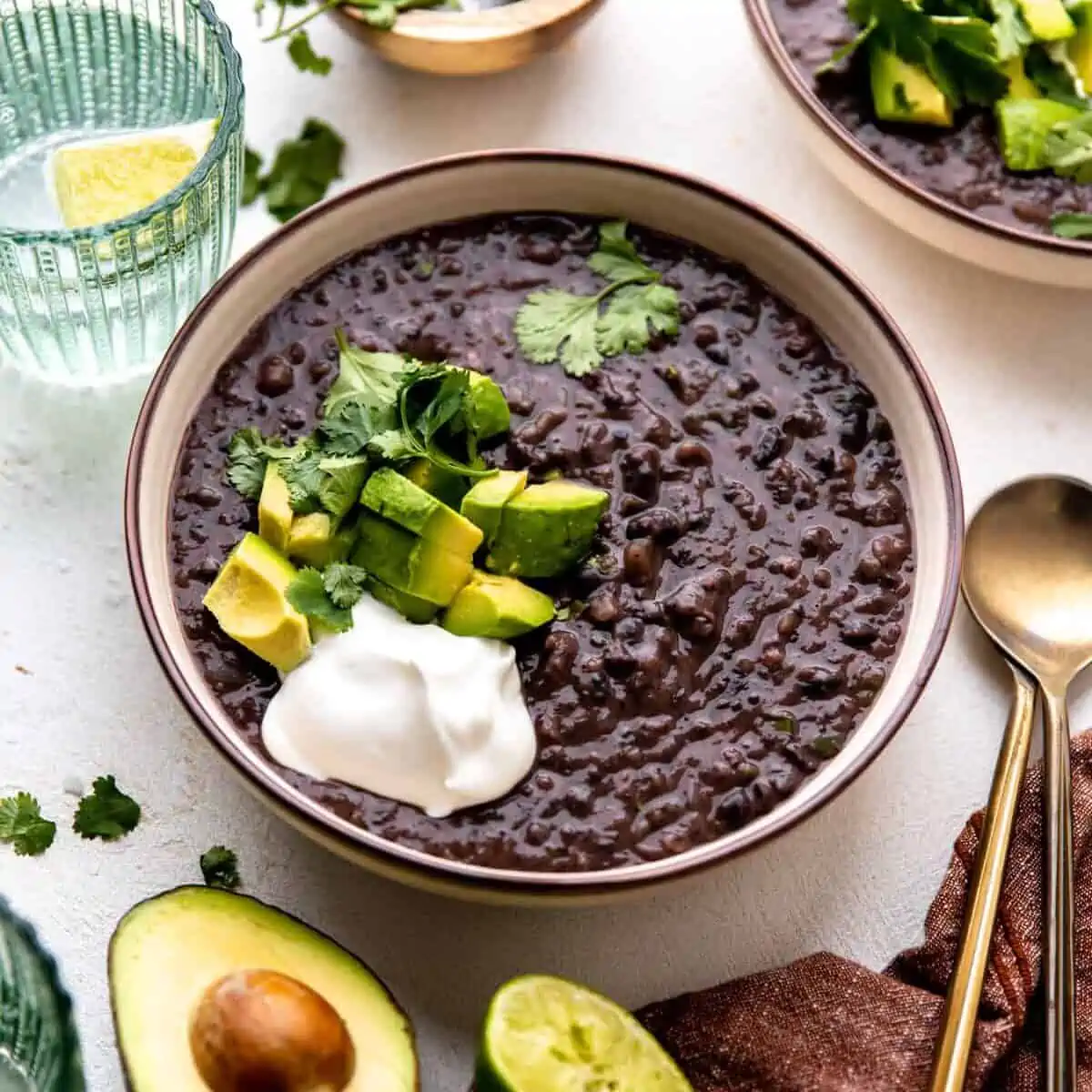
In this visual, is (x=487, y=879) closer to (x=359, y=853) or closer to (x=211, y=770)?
(x=359, y=853)

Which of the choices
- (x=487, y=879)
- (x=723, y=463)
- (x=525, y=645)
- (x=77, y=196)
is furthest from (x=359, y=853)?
(x=77, y=196)

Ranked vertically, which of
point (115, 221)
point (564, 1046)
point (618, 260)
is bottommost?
point (564, 1046)

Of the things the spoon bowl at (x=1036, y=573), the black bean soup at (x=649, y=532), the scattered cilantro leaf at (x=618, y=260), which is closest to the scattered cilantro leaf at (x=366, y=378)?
the black bean soup at (x=649, y=532)

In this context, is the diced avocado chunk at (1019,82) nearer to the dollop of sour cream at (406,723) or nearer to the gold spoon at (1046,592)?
the gold spoon at (1046,592)

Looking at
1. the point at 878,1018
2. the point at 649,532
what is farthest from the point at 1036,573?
the point at 878,1018

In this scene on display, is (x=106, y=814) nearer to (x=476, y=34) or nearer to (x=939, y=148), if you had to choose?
(x=476, y=34)
